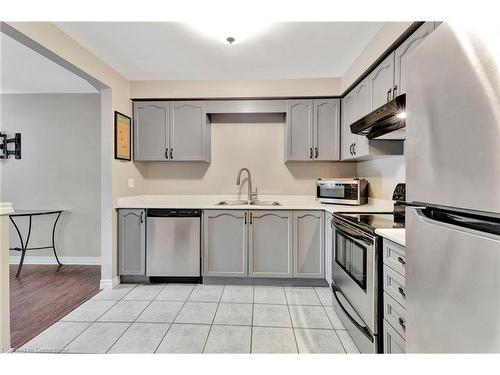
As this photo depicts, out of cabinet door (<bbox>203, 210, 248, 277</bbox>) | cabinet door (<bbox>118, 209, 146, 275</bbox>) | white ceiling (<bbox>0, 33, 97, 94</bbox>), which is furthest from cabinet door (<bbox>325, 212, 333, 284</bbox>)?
white ceiling (<bbox>0, 33, 97, 94</bbox>)

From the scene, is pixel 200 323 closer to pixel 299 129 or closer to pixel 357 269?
pixel 357 269

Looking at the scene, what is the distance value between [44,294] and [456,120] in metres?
→ 3.55

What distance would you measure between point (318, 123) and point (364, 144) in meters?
0.75

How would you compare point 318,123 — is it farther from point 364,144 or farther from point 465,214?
point 465,214

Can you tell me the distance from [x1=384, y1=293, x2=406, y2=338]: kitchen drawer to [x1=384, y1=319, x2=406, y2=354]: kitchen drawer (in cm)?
3

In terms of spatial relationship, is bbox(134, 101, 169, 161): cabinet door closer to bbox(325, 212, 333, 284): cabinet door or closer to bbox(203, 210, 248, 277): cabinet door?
bbox(203, 210, 248, 277): cabinet door

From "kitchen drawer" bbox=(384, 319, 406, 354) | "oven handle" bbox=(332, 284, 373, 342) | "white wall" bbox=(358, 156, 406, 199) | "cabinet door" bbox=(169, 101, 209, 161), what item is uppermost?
"cabinet door" bbox=(169, 101, 209, 161)

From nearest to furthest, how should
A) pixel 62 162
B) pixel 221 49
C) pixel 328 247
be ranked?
pixel 221 49 < pixel 328 247 < pixel 62 162

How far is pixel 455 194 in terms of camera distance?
0.65 meters

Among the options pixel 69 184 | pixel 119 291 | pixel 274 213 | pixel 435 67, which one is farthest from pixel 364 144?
pixel 69 184

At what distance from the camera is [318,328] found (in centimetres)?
198

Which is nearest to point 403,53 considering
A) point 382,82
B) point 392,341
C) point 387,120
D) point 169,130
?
point 382,82

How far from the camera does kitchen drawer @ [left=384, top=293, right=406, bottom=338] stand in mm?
1215
